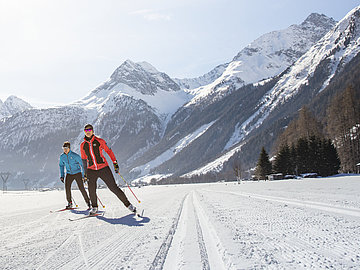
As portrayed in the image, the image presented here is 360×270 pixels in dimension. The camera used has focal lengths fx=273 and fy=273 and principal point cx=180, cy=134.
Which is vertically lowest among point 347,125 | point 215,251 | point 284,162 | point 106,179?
point 215,251

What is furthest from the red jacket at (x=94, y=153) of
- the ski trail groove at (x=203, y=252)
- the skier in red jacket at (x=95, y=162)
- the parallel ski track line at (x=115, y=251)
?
the ski trail groove at (x=203, y=252)

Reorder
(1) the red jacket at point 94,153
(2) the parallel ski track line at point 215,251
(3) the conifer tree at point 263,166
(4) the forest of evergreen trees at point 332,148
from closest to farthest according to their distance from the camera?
(2) the parallel ski track line at point 215,251 < (1) the red jacket at point 94,153 < (4) the forest of evergreen trees at point 332,148 < (3) the conifer tree at point 263,166

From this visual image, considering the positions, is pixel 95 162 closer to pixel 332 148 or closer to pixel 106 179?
pixel 106 179

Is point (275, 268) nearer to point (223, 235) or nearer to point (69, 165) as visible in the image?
point (223, 235)

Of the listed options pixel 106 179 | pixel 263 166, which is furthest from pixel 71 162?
pixel 263 166

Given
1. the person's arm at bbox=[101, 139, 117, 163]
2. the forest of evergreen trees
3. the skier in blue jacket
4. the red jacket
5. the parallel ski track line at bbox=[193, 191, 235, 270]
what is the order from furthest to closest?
the forest of evergreen trees < the skier in blue jacket < the red jacket < the person's arm at bbox=[101, 139, 117, 163] < the parallel ski track line at bbox=[193, 191, 235, 270]

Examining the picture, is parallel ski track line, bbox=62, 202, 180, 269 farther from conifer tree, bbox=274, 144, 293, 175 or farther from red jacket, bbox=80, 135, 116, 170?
conifer tree, bbox=274, 144, 293, 175

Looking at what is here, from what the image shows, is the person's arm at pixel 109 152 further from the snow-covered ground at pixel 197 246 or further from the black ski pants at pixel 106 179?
the snow-covered ground at pixel 197 246

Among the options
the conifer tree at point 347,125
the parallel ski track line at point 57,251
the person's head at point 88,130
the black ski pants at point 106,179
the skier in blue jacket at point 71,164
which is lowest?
the parallel ski track line at point 57,251

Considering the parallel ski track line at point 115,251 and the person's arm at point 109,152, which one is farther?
the person's arm at point 109,152

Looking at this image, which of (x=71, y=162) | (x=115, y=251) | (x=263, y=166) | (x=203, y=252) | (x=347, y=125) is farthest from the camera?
(x=263, y=166)

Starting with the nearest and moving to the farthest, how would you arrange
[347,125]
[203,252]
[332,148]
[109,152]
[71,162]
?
[203,252], [109,152], [71,162], [332,148], [347,125]

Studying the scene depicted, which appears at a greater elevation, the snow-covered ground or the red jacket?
the red jacket

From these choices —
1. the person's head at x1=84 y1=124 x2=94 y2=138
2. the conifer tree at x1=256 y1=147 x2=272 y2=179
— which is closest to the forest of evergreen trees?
the conifer tree at x1=256 y1=147 x2=272 y2=179
